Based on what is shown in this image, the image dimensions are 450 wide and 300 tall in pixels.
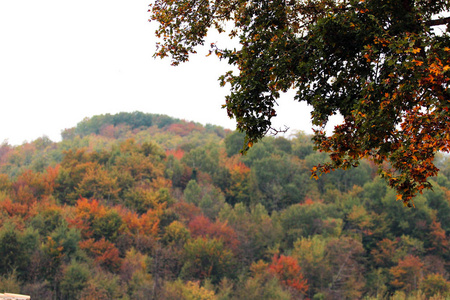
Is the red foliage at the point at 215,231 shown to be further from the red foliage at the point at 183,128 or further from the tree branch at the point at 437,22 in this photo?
the red foliage at the point at 183,128

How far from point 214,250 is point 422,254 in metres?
20.2

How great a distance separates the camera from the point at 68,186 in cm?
4625

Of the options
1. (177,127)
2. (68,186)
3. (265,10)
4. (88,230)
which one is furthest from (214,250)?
(177,127)

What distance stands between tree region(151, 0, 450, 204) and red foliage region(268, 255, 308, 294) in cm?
3392

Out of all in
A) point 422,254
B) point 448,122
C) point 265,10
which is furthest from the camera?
point 422,254

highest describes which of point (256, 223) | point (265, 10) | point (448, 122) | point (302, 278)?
point (265, 10)

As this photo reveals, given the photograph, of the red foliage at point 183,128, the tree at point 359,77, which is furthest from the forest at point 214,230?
the red foliage at point 183,128

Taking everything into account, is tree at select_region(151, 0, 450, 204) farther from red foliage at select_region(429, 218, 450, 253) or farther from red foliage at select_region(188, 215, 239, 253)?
red foliage at select_region(429, 218, 450, 253)

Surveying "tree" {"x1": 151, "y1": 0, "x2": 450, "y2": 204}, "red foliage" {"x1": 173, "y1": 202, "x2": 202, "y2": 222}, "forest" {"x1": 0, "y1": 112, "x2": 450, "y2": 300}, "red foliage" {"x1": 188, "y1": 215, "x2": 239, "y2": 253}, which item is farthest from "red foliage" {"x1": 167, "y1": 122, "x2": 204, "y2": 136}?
"tree" {"x1": 151, "y1": 0, "x2": 450, "y2": 204}

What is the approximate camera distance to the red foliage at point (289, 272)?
37.6 m

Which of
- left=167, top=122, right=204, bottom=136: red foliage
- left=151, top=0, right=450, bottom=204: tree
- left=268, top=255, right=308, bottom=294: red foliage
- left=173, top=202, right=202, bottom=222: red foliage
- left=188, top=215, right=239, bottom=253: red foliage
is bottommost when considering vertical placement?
left=268, top=255, right=308, bottom=294: red foliage

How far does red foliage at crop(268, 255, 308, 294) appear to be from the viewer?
37.6 metres

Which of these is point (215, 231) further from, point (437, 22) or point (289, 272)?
point (437, 22)

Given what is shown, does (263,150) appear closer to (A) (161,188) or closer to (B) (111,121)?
(A) (161,188)
